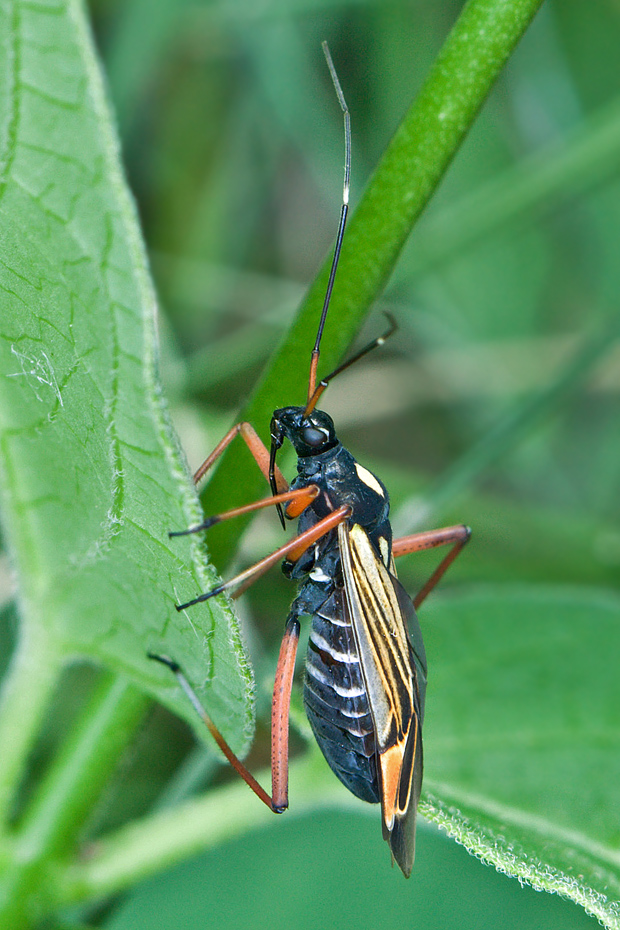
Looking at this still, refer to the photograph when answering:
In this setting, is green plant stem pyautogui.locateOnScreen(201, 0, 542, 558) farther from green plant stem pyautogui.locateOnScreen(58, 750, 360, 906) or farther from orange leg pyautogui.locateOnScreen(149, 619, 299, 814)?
green plant stem pyautogui.locateOnScreen(58, 750, 360, 906)

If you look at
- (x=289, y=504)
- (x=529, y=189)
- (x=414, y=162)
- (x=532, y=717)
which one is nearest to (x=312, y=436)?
(x=289, y=504)

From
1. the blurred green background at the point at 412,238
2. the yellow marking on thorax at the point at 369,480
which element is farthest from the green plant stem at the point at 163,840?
the blurred green background at the point at 412,238

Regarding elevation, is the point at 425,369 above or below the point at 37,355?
below

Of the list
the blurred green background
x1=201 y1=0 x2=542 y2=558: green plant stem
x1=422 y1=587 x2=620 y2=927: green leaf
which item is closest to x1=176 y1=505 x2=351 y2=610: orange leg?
x1=422 y1=587 x2=620 y2=927: green leaf

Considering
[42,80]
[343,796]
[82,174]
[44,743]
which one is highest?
[42,80]

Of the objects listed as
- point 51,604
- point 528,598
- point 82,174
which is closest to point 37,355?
point 82,174

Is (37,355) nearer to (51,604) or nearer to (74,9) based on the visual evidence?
(74,9)

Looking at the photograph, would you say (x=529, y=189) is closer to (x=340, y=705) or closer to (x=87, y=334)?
(x=340, y=705)
